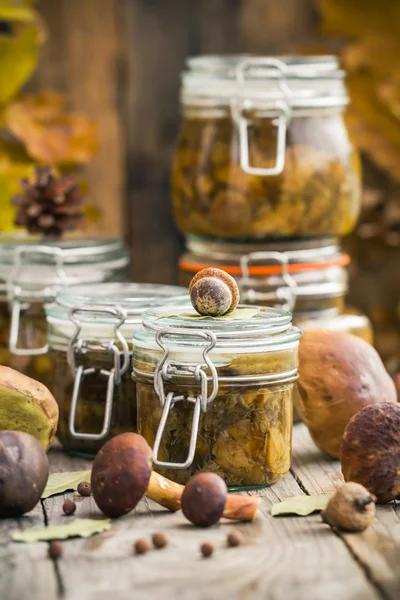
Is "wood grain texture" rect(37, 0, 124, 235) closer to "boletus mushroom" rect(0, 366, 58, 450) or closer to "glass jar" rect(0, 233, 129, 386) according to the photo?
"glass jar" rect(0, 233, 129, 386)

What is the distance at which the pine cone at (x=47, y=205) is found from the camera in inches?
81.8

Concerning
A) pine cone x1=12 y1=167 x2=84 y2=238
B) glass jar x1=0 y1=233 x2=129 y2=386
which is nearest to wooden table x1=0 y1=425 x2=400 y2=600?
glass jar x1=0 y1=233 x2=129 y2=386

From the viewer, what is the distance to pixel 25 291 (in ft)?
6.45

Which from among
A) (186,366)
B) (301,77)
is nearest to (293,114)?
(301,77)

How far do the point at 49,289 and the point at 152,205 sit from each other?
95 centimetres

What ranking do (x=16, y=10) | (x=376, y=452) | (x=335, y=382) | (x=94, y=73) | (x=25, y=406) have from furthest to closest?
1. (x=94, y=73)
2. (x=16, y=10)
3. (x=335, y=382)
4. (x=25, y=406)
5. (x=376, y=452)

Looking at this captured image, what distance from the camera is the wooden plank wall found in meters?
2.79

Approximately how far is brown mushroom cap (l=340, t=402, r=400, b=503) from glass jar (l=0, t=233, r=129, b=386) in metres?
0.63

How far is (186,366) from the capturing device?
1.51 meters

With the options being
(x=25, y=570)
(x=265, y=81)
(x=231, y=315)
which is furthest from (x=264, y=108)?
(x=25, y=570)

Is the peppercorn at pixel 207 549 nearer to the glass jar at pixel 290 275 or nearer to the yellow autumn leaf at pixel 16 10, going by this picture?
the glass jar at pixel 290 275

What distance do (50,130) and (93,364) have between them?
0.99 m

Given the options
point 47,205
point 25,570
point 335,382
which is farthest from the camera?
point 47,205

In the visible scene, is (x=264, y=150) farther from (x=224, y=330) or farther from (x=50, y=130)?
(x=50, y=130)
